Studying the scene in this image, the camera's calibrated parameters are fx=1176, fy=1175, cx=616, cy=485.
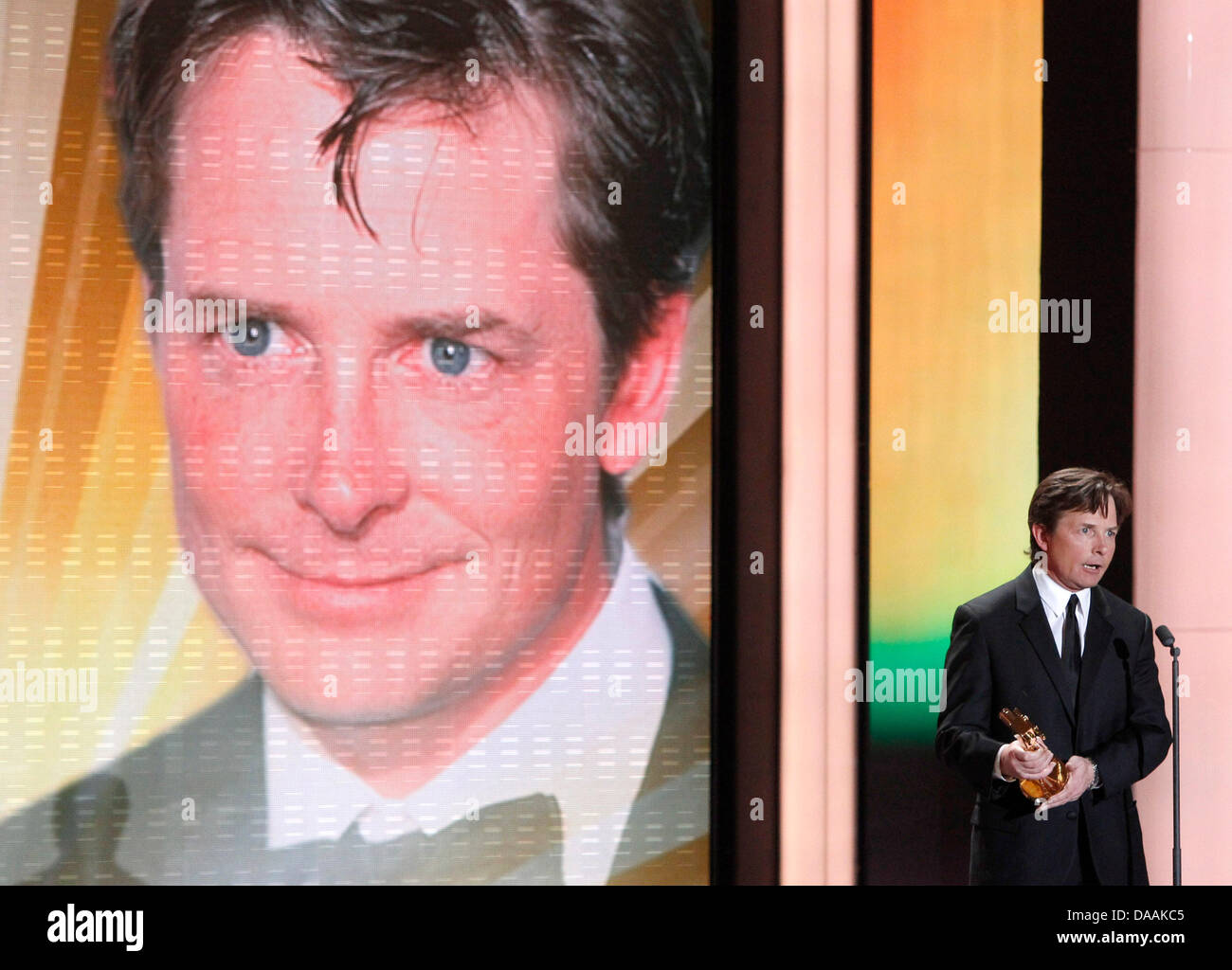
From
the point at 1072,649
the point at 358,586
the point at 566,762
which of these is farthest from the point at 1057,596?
the point at 358,586

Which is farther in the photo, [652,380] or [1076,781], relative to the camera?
[652,380]

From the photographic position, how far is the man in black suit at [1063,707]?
269cm

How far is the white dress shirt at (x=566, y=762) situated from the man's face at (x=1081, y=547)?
3.51 ft

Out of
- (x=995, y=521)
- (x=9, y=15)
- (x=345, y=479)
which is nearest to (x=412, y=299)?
(x=345, y=479)

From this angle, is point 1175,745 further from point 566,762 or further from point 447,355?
point 447,355

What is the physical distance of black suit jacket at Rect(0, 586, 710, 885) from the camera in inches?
123

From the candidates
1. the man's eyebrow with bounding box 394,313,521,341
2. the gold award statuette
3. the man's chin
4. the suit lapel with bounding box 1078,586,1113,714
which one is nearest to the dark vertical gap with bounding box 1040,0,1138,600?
the suit lapel with bounding box 1078,586,1113,714

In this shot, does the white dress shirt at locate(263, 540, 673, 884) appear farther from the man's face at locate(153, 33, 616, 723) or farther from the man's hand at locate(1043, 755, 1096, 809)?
the man's hand at locate(1043, 755, 1096, 809)

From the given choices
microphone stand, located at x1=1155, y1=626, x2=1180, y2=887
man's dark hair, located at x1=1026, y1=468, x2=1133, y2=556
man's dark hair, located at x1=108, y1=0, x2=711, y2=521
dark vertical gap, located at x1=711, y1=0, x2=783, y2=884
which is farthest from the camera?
dark vertical gap, located at x1=711, y1=0, x2=783, y2=884

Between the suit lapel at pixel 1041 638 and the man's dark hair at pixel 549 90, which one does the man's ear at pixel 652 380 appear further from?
the suit lapel at pixel 1041 638

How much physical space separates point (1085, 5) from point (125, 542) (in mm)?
3038

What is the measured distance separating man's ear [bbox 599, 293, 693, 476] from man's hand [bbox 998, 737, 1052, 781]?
49.3 inches

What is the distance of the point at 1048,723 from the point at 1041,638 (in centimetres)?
20

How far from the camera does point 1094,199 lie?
3314 millimetres
